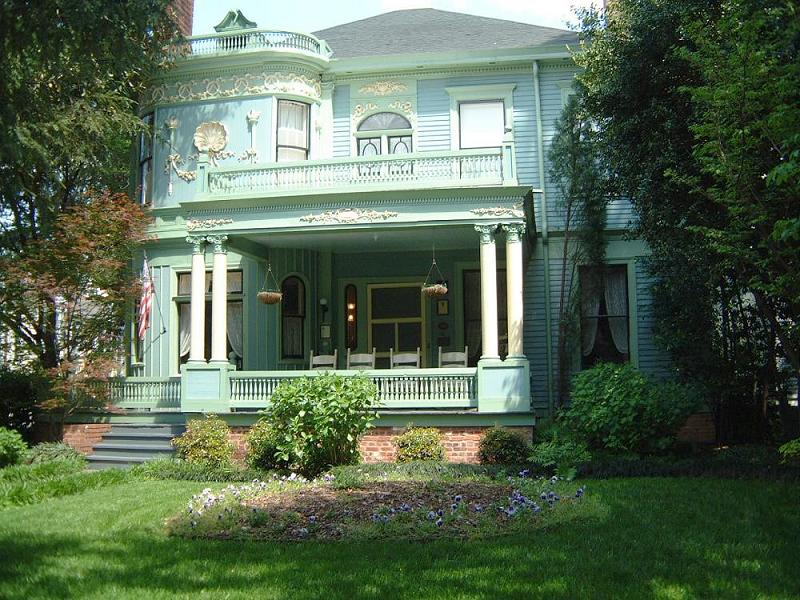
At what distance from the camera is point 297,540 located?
7.84 meters

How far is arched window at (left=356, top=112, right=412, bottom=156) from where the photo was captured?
18.0 metres

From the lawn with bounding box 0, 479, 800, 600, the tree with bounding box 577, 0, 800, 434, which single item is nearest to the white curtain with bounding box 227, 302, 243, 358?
the lawn with bounding box 0, 479, 800, 600

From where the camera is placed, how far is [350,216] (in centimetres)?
1430

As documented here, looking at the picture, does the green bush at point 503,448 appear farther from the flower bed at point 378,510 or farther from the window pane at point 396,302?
the window pane at point 396,302

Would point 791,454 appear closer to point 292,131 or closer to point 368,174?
point 368,174

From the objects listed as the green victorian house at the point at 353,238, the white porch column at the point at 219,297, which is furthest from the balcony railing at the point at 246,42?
the white porch column at the point at 219,297

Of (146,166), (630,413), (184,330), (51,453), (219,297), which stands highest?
(146,166)

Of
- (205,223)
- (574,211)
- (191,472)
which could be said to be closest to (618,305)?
(574,211)

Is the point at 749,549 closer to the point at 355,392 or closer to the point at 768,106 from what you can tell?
the point at 768,106

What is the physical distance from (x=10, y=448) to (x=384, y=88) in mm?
10597

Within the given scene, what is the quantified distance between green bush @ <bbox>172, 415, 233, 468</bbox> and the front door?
5.28 m

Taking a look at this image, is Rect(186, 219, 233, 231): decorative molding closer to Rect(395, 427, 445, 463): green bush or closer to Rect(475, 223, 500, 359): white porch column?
Rect(475, 223, 500, 359): white porch column

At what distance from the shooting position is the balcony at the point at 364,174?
14211 mm

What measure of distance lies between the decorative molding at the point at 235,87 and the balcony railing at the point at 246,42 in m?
0.55
